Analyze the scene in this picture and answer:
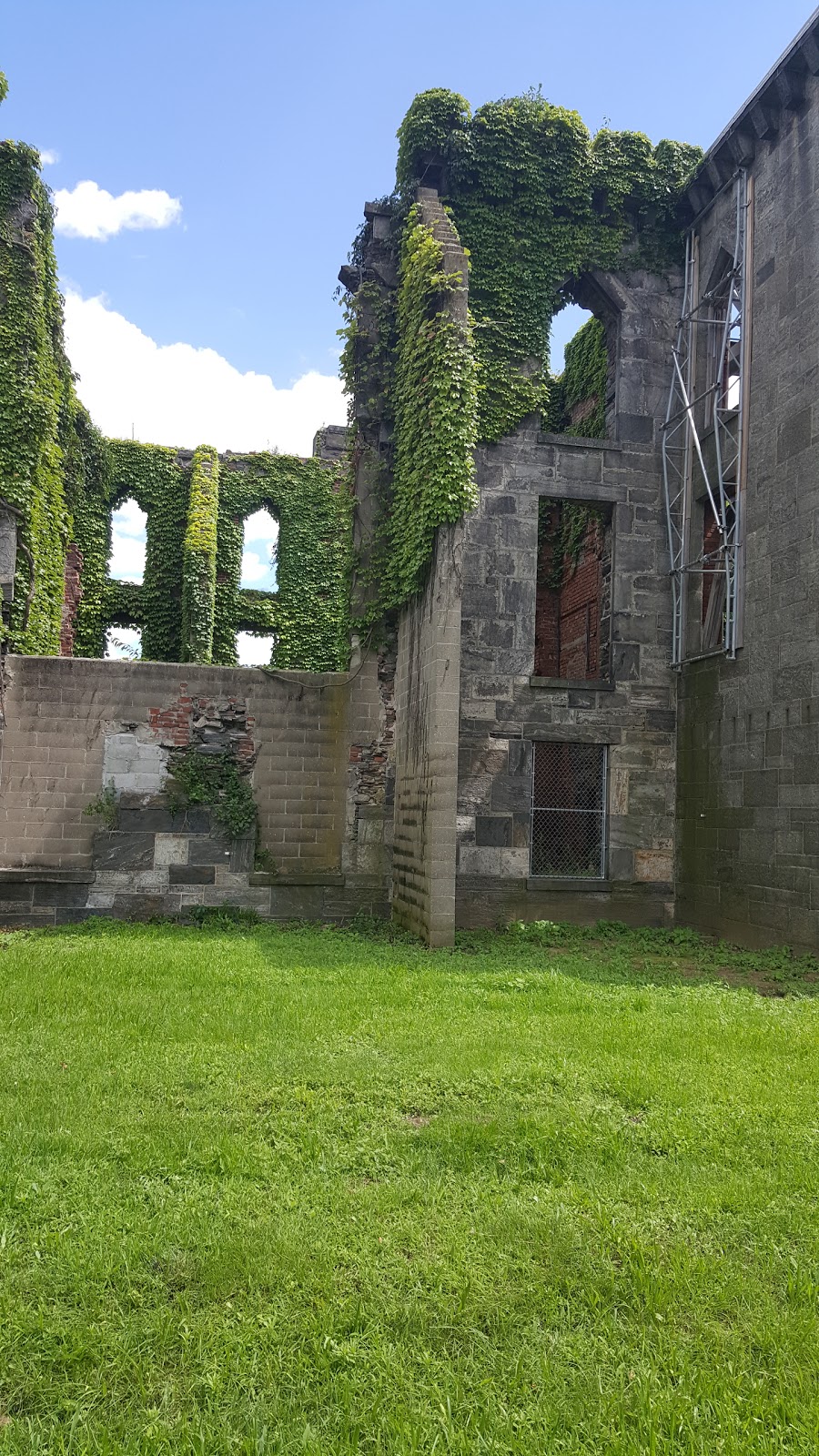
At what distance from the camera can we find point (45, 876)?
12461 millimetres

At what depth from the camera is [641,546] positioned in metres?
14.4

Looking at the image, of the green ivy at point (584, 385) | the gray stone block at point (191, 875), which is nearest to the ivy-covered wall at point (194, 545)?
the green ivy at point (584, 385)

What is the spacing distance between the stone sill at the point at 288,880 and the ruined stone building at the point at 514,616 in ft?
0.24

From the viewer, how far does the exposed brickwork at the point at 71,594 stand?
22.7 m

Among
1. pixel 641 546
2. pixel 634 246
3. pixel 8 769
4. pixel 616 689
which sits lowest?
pixel 8 769

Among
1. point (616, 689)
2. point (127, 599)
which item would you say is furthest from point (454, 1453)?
point (127, 599)

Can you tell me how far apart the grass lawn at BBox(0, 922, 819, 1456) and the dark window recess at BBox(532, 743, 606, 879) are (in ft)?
21.7

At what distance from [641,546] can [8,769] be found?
30.3ft

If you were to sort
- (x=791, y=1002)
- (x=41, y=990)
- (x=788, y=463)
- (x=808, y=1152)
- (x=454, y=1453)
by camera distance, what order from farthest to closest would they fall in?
(x=788, y=463)
(x=791, y=1002)
(x=41, y=990)
(x=808, y=1152)
(x=454, y=1453)

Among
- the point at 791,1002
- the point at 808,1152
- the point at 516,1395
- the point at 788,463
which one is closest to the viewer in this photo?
the point at 516,1395

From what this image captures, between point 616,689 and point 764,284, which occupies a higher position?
point 764,284

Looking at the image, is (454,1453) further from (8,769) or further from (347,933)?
(8,769)

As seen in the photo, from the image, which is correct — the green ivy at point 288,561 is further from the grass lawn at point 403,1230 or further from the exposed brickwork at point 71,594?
the grass lawn at point 403,1230

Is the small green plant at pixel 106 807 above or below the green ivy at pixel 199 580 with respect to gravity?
below
